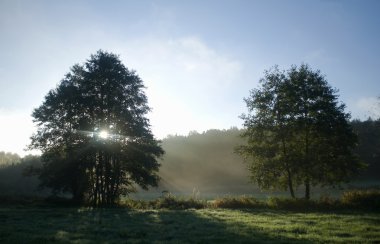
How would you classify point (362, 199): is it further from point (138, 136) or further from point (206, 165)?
point (206, 165)

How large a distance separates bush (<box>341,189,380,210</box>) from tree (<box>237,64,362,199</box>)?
194 inches

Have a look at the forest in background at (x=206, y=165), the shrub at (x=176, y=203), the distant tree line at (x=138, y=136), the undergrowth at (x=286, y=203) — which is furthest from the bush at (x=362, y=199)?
the forest in background at (x=206, y=165)

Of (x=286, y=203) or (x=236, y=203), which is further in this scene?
Result: (x=236, y=203)

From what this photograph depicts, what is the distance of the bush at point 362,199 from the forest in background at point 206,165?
4981cm

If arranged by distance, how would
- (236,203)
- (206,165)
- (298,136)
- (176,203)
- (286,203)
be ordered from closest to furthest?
(286,203) → (236,203) → (176,203) → (298,136) → (206,165)

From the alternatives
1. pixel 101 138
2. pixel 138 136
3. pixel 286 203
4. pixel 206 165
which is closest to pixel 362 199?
pixel 286 203

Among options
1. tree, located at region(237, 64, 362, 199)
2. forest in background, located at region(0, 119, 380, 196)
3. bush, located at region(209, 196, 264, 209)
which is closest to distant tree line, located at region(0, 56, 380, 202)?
tree, located at region(237, 64, 362, 199)

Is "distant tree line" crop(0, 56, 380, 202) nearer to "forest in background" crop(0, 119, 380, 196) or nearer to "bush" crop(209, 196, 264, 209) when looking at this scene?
"bush" crop(209, 196, 264, 209)

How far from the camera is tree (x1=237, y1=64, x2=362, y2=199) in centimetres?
3916

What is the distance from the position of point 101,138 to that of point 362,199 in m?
28.5

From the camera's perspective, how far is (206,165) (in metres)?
149

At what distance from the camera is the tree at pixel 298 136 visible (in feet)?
128

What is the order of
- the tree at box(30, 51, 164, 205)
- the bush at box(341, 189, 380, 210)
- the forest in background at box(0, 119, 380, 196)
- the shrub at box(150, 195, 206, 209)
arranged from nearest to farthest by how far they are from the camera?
the bush at box(341, 189, 380, 210) < the shrub at box(150, 195, 206, 209) < the tree at box(30, 51, 164, 205) < the forest in background at box(0, 119, 380, 196)

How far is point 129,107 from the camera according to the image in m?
45.4
